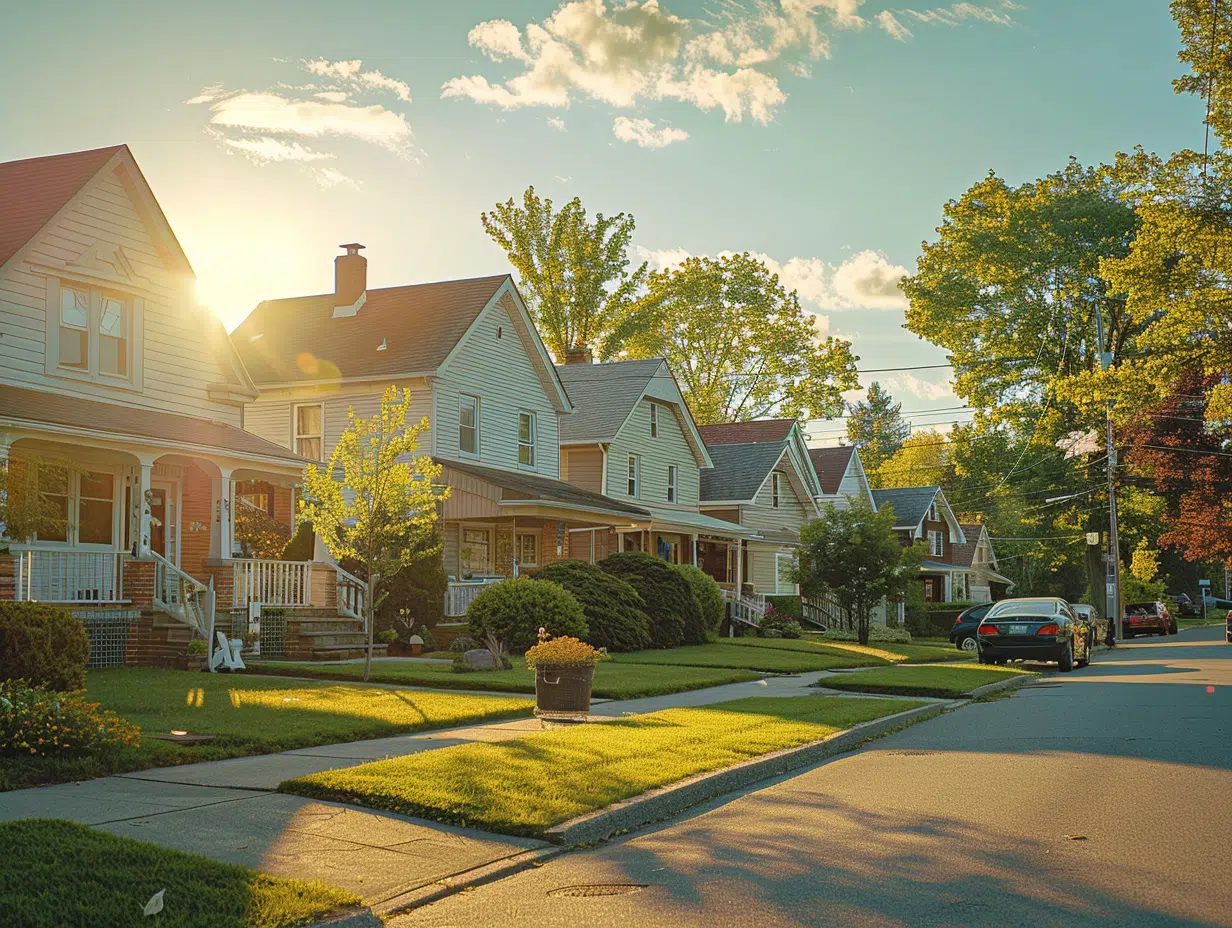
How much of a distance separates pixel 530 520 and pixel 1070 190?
3155cm

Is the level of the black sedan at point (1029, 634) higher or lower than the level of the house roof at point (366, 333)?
lower

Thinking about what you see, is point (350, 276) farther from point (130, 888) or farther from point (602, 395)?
point (130, 888)

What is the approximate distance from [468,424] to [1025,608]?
49.9 ft

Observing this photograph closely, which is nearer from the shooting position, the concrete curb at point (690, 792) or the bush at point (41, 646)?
the concrete curb at point (690, 792)

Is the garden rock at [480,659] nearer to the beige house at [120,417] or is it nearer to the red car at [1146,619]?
the beige house at [120,417]

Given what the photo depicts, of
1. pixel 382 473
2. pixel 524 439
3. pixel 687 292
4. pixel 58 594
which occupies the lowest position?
pixel 58 594

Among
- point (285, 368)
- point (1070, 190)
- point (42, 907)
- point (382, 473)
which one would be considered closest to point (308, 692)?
point (382, 473)

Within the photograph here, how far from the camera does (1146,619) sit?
59688 millimetres

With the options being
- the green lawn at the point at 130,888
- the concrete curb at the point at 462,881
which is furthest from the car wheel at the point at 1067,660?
the green lawn at the point at 130,888

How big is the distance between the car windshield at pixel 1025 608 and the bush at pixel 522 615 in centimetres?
972

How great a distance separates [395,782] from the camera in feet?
31.7

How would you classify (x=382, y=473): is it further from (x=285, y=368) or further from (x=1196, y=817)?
(x=285, y=368)

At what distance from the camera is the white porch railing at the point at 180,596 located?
2067 cm

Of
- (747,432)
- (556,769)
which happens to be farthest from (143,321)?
(747,432)
